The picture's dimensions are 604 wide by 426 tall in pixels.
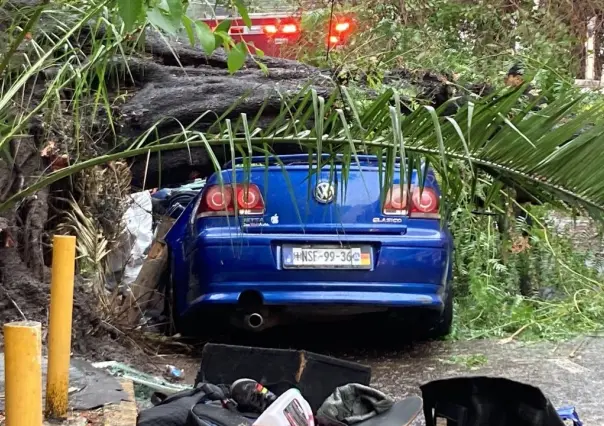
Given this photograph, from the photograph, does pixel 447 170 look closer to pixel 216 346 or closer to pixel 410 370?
pixel 216 346

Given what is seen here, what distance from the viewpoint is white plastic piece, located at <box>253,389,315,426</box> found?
3.06m

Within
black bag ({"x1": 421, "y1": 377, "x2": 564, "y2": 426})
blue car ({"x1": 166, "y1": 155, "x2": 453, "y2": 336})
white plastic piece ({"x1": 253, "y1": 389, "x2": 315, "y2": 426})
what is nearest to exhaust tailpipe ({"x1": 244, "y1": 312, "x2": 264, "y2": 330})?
blue car ({"x1": 166, "y1": 155, "x2": 453, "y2": 336})

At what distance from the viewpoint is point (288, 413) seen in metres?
3.16

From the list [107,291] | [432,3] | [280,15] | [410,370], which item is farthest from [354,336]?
[280,15]

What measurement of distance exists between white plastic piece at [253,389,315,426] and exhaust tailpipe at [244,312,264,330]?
2050 millimetres

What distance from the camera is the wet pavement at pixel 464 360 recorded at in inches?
189

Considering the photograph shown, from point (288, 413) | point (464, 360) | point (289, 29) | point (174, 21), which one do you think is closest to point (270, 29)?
point (289, 29)

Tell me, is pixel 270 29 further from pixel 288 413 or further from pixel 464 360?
pixel 288 413

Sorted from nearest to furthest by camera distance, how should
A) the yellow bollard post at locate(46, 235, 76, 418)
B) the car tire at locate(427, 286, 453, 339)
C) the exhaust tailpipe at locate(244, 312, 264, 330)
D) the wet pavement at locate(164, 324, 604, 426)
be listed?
the yellow bollard post at locate(46, 235, 76, 418) < the wet pavement at locate(164, 324, 604, 426) < the exhaust tailpipe at locate(244, 312, 264, 330) < the car tire at locate(427, 286, 453, 339)

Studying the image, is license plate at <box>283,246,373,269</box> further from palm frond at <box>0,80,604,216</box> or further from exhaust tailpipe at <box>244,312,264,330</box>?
palm frond at <box>0,80,604,216</box>

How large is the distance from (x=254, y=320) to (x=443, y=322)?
54.5 inches

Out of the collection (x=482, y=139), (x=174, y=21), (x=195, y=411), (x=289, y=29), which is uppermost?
(x=289, y=29)

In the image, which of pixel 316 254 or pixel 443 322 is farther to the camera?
pixel 443 322

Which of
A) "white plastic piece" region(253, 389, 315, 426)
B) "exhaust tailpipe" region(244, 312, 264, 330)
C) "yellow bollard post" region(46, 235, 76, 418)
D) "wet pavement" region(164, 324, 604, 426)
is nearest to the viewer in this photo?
"yellow bollard post" region(46, 235, 76, 418)
